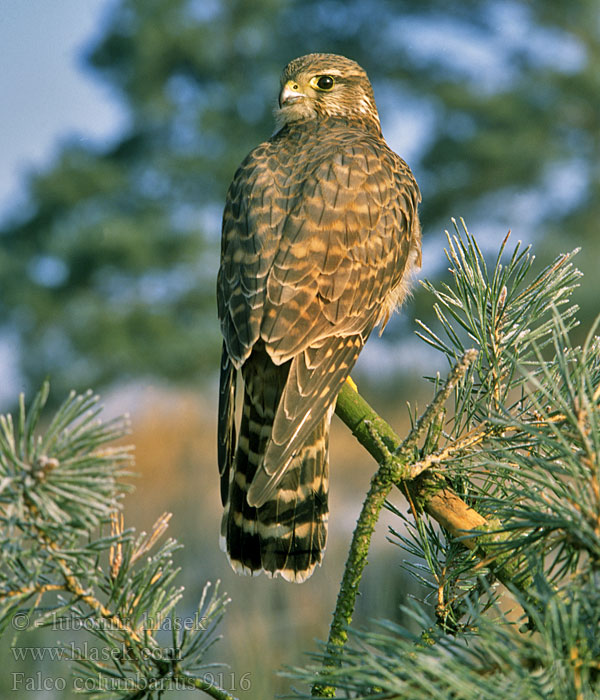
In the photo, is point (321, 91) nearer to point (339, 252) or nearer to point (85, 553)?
point (339, 252)

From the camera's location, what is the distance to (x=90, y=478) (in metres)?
0.73

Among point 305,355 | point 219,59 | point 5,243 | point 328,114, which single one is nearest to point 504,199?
point 219,59

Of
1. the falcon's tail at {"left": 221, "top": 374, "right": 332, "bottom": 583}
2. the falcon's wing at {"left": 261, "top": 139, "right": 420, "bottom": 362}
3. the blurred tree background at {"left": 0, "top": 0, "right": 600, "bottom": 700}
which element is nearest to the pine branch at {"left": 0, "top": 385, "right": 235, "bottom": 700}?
the falcon's tail at {"left": 221, "top": 374, "right": 332, "bottom": 583}

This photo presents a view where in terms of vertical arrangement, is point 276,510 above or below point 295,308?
below

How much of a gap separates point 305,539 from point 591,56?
52.6 feet

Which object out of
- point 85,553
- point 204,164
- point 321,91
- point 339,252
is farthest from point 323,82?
point 204,164

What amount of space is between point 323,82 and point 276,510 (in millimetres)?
1595

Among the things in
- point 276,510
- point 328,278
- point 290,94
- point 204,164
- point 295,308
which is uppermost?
point 204,164

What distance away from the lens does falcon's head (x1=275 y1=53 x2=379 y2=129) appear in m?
2.67

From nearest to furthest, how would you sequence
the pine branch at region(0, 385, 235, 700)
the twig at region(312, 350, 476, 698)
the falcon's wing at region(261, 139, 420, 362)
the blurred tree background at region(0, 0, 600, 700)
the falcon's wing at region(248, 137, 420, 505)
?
the pine branch at region(0, 385, 235, 700), the twig at region(312, 350, 476, 698), the falcon's wing at region(248, 137, 420, 505), the falcon's wing at region(261, 139, 420, 362), the blurred tree background at region(0, 0, 600, 700)

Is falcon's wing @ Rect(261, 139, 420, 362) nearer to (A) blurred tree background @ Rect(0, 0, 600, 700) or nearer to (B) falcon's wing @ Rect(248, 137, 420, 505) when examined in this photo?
(B) falcon's wing @ Rect(248, 137, 420, 505)

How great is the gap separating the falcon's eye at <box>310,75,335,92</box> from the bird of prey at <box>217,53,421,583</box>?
1.58 feet

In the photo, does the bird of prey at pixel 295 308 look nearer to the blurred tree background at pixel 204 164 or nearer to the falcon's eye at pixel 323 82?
the falcon's eye at pixel 323 82

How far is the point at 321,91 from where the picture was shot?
8.95 feet
